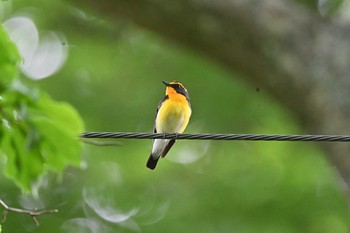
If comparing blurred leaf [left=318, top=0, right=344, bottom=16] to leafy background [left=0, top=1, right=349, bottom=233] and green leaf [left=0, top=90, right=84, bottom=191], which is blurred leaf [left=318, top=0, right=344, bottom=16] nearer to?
leafy background [left=0, top=1, right=349, bottom=233]

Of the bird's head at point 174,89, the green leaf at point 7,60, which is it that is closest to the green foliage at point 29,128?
the green leaf at point 7,60

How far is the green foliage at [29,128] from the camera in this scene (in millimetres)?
1838

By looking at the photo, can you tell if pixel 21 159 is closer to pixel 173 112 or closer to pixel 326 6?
pixel 173 112

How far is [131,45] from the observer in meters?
10.1

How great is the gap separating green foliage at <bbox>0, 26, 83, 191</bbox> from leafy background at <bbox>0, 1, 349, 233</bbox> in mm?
5434

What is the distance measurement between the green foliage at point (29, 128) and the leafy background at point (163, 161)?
5434 millimetres

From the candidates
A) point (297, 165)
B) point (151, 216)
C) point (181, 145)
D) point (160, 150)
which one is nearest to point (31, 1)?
point (181, 145)

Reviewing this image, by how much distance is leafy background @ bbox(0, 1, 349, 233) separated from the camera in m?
8.14

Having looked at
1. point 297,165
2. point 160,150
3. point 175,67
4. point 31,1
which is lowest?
point 160,150

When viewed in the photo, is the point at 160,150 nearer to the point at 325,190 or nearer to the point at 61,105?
the point at 325,190

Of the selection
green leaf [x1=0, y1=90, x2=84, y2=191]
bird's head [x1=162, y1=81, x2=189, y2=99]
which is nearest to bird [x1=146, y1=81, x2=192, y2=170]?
bird's head [x1=162, y1=81, x2=189, y2=99]

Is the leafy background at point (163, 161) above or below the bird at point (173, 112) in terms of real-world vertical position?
above

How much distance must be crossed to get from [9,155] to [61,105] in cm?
24

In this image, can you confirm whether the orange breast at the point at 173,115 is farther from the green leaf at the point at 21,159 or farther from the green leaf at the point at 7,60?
the green leaf at the point at 7,60
